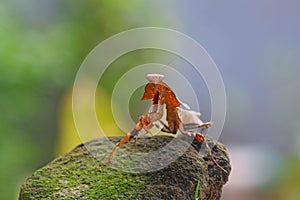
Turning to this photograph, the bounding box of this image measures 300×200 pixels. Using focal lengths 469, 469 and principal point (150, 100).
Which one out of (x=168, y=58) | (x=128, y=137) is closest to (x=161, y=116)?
→ (x=128, y=137)

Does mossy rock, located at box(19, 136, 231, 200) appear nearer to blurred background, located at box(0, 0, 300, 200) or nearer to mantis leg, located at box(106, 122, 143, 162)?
mantis leg, located at box(106, 122, 143, 162)

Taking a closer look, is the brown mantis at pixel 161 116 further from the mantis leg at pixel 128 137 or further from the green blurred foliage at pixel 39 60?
the green blurred foliage at pixel 39 60

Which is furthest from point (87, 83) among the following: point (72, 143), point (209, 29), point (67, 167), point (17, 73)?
point (209, 29)

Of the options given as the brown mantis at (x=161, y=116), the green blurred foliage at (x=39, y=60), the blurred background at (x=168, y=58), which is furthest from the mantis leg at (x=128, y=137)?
the green blurred foliage at (x=39, y=60)

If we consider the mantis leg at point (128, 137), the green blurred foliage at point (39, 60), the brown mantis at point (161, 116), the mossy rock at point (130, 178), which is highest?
the green blurred foliage at point (39, 60)

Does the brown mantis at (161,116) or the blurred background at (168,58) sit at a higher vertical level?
the blurred background at (168,58)

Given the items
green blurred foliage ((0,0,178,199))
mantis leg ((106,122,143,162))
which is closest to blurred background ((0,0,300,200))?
green blurred foliage ((0,0,178,199))

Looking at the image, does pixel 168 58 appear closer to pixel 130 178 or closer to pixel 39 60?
pixel 39 60
